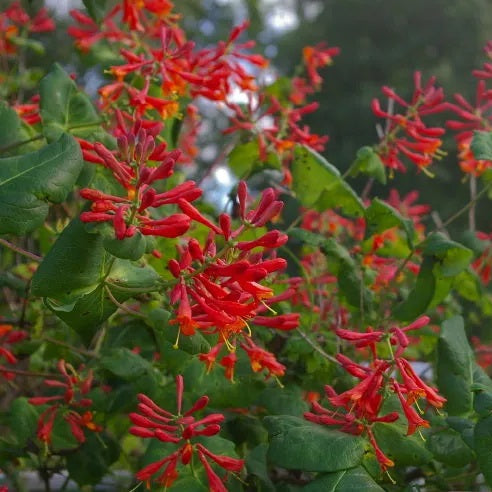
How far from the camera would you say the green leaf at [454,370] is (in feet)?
4.49

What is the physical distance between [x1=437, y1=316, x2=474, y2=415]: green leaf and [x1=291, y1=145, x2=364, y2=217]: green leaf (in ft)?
1.36

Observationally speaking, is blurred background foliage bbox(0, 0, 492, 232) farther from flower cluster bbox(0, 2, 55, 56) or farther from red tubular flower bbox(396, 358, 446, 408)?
red tubular flower bbox(396, 358, 446, 408)

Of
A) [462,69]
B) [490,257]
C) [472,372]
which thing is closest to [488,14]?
[462,69]

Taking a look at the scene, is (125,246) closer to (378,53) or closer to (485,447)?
(485,447)

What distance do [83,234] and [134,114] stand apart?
1.88 feet

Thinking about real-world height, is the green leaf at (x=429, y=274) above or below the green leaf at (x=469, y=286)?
above

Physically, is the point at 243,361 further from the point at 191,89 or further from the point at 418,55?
the point at 418,55

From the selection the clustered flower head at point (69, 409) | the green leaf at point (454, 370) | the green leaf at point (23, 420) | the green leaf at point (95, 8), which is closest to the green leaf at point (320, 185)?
the green leaf at point (454, 370)

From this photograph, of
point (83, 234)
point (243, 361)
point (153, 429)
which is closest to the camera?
point (83, 234)

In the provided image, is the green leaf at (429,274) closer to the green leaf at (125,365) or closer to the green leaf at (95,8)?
the green leaf at (125,365)

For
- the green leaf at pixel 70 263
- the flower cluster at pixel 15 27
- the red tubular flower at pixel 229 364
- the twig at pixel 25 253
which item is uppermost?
the green leaf at pixel 70 263

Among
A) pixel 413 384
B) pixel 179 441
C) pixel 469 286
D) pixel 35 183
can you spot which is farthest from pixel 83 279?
pixel 469 286

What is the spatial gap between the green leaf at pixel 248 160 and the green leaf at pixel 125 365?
2.13 ft

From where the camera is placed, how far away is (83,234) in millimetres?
1041
